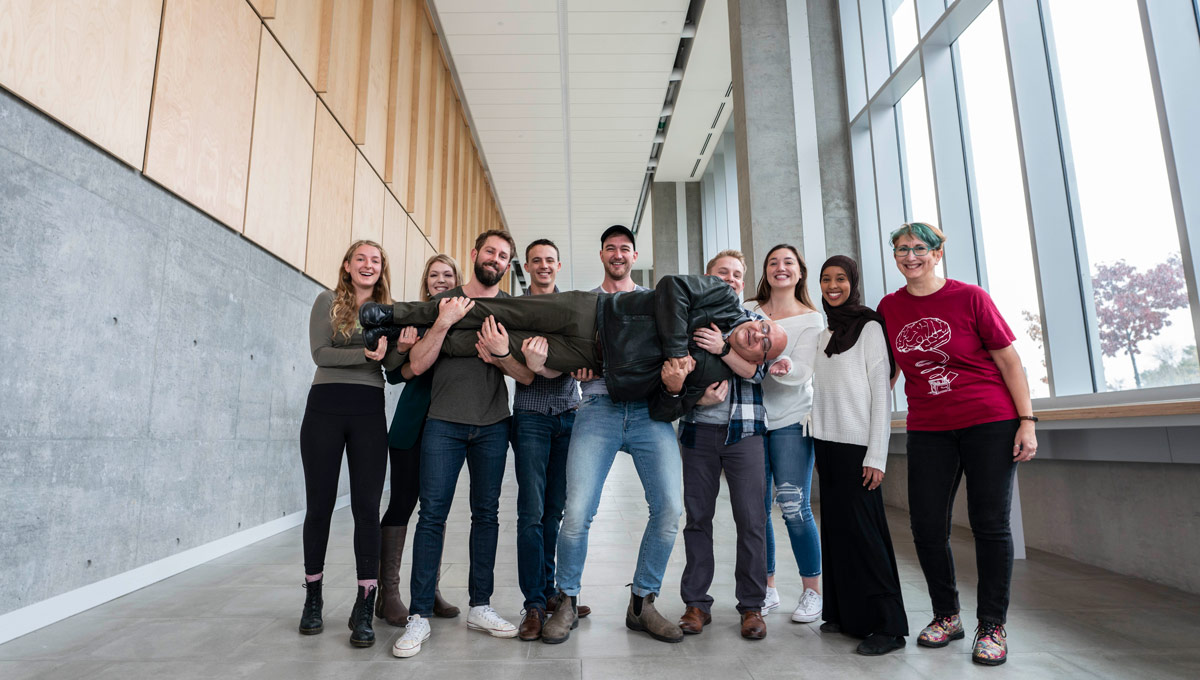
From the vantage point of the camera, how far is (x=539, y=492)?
2484mm

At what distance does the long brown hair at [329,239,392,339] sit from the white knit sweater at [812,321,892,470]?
176 centimetres

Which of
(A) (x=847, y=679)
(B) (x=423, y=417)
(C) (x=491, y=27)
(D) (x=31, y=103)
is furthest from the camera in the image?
(C) (x=491, y=27)

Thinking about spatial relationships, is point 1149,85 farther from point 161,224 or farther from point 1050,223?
point 161,224

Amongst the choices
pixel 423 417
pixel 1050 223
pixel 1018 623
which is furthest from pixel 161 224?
pixel 1050 223

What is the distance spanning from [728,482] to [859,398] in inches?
23.0

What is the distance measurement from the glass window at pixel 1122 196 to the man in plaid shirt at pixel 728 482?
2181 millimetres

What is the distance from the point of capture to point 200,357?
3555 mm

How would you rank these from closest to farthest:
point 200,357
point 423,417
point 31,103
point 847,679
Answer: point 847,679
point 31,103
point 423,417
point 200,357

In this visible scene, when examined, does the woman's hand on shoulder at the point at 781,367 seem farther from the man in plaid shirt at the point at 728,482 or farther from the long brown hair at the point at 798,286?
the long brown hair at the point at 798,286

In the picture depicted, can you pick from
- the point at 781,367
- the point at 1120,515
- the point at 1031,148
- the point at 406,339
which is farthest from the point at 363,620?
the point at 1031,148

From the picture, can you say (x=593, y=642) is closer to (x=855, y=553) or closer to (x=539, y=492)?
(x=539, y=492)

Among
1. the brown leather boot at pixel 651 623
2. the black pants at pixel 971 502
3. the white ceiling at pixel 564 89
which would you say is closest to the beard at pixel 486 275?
the brown leather boot at pixel 651 623

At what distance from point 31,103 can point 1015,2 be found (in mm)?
Answer: 5167

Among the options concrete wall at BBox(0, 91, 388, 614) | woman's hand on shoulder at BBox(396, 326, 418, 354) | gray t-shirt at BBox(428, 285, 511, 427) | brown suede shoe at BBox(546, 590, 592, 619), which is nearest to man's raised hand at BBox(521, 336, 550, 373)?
gray t-shirt at BBox(428, 285, 511, 427)
